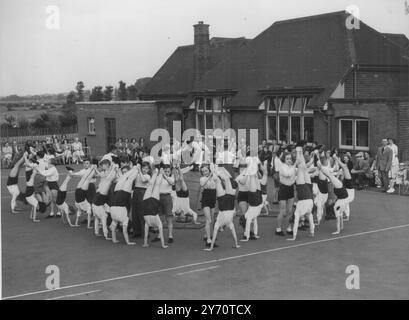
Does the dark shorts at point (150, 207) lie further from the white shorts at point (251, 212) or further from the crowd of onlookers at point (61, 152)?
the crowd of onlookers at point (61, 152)

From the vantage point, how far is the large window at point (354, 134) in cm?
2050

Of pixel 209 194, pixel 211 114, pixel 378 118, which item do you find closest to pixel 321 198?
pixel 209 194

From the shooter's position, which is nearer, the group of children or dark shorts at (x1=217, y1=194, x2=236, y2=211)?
dark shorts at (x1=217, y1=194, x2=236, y2=211)

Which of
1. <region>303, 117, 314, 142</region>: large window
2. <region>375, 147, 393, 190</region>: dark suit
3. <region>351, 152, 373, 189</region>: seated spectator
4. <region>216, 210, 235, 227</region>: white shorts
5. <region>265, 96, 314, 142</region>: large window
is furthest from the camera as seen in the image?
<region>265, 96, 314, 142</region>: large window

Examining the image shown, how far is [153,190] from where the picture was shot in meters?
11.5

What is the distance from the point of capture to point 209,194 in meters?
11.5

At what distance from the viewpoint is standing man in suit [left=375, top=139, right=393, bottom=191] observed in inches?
688

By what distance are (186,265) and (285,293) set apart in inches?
88.7

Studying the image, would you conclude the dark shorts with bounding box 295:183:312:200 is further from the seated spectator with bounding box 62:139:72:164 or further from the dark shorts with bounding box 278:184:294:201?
the seated spectator with bounding box 62:139:72:164

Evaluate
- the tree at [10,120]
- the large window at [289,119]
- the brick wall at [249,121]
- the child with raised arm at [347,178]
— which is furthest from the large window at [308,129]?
the tree at [10,120]

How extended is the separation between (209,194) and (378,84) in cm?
1343

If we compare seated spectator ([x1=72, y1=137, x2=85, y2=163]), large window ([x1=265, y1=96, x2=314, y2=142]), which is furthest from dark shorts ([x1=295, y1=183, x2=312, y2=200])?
seated spectator ([x1=72, y1=137, x2=85, y2=163])

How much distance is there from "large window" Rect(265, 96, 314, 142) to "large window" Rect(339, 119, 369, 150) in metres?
1.53

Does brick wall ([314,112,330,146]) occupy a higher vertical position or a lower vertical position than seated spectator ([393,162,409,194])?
higher
